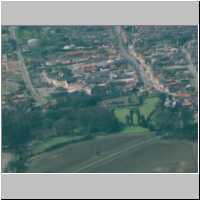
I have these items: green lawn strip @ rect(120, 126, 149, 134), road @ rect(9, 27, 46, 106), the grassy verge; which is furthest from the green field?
road @ rect(9, 27, 46, 106)

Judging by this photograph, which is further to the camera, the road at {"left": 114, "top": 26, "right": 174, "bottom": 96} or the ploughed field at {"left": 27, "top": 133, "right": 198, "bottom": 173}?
the road at {"left": 114, "top": 26, "right": 174, "bottom": 96}

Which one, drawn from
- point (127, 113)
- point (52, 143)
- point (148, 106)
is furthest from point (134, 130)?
point (52, 143)

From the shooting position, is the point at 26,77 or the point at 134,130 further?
the point at 26,77

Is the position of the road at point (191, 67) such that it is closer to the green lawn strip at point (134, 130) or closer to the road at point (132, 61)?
the road at point (132, 61)

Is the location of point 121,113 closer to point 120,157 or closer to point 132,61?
point 120,157

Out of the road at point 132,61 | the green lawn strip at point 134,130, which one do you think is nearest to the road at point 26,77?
the green lawn strip at point 134,130

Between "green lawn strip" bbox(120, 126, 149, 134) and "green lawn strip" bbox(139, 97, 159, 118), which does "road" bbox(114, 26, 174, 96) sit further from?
"green lawn strip" bbox(120, 126, 149, 134)

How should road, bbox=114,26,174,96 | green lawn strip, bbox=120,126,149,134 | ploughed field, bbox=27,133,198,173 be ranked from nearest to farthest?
ploughed field, bbox=27,133,198,173 < green lawn strip, bbox=120,126,149,134 < road, bbox=114,26,174,96
